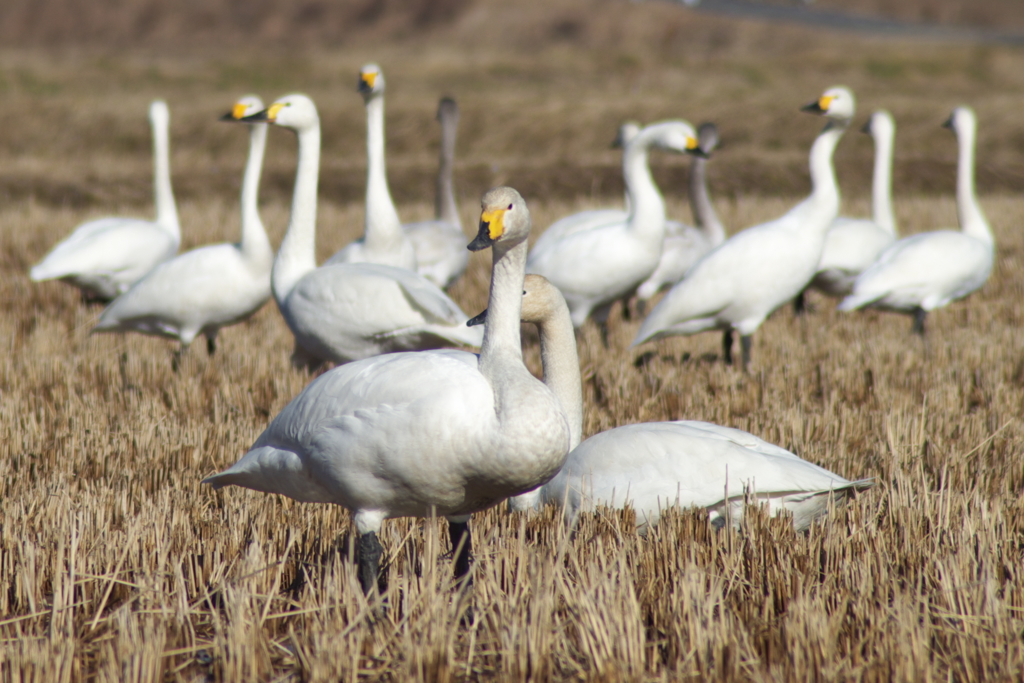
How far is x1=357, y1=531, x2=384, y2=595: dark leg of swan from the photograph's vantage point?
2756mm

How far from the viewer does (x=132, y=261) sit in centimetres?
832

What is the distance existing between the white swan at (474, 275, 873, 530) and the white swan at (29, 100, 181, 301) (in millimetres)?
5398

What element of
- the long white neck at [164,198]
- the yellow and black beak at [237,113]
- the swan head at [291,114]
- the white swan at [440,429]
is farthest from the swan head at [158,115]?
the white swan at [440,429]

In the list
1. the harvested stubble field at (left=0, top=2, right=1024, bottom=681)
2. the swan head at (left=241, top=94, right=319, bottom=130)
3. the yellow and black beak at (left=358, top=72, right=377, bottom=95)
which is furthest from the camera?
the yellow and black beak at (left=358, top=72, right=377, bottom=95)

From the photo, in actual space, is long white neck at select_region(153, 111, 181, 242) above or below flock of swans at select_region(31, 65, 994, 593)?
above

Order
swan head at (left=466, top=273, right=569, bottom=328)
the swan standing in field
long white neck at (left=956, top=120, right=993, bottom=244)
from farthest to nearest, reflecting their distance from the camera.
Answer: the swan standing in field < long white neck at (left=956, top=120, right=993, bottom=244) < swan head at (left=466, top=273, right=569, bottom=328)

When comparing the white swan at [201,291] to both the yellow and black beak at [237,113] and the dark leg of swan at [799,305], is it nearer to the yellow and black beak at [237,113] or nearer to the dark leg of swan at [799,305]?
the yellow and black beak at [237,113]

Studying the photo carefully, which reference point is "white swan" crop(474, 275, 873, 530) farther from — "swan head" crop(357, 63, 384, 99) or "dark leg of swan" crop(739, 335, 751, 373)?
"swan head" crop(357, 63, 384, 99)

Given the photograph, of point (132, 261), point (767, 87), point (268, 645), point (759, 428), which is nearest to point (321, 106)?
point (767, 87)

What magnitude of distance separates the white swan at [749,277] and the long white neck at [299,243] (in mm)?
2030

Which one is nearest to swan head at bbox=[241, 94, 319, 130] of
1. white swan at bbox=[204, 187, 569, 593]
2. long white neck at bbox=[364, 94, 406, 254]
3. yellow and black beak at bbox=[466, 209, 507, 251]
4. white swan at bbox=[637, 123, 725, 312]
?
long white neck at bbox=[364, 94, 406, 254]

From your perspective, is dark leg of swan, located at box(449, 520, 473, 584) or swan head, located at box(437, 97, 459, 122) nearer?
dark leg of swan, located at box(449, 520, 473, 584)

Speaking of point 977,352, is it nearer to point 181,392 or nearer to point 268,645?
point 181,392

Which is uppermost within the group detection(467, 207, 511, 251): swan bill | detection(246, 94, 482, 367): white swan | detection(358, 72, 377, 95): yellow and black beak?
detection(358, 72, 377, 95): yellow and black beak
